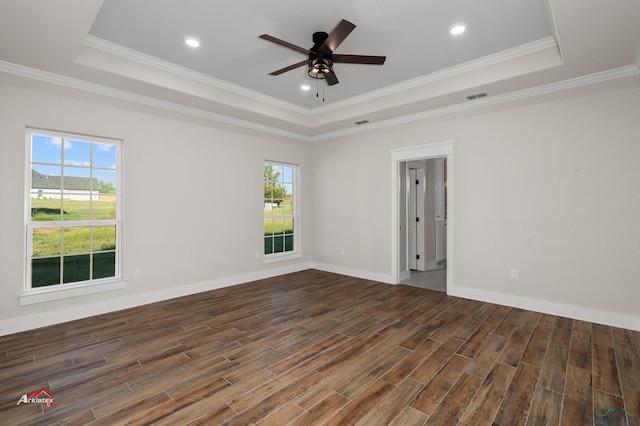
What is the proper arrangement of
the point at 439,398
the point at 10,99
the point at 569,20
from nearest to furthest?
the point at 439,398 → the point at 569,20 → the point at 10,99

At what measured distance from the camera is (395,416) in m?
1.94

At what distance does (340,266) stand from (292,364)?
3.51 m

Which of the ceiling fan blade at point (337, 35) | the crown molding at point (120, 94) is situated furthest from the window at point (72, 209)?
the ceiling fan blade at point (337, 35)

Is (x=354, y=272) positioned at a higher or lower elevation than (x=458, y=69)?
lower

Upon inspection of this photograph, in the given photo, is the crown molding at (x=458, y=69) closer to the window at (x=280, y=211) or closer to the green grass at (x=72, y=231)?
the window at (x=280, y=211)

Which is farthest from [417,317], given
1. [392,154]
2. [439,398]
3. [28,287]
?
[28,287]

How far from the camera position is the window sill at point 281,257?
5730 mm

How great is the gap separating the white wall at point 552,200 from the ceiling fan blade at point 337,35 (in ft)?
8.41

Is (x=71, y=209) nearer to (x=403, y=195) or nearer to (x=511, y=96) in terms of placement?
(x=403, y=195)

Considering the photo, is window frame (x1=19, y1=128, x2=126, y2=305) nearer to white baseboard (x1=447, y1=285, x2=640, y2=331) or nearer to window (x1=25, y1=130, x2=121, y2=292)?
window (x1=25, y1=130, x2=121, y2=292)

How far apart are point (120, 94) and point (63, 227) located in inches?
70.3

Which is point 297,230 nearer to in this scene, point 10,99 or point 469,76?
point 469,76

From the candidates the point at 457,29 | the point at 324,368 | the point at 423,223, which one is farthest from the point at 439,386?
the point at 423,223

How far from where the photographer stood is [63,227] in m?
3.60
